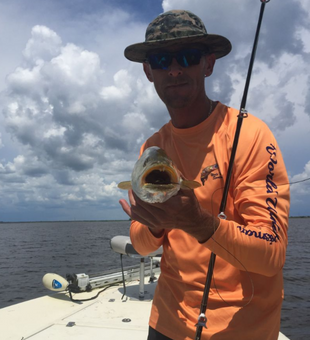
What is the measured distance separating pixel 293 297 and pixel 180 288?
15832 millimetres

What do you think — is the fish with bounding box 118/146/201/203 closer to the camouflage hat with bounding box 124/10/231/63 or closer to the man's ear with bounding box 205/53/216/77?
the camouflage hat with bounding box 124/10/231/63

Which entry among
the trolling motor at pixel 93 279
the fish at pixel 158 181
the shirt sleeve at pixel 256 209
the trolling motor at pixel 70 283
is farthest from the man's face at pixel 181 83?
the trolling motor at pixel 70 283

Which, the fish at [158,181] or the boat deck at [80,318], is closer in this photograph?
the fish at [158,181]

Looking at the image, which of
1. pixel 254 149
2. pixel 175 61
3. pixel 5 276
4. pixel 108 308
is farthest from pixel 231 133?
pixel 5 276

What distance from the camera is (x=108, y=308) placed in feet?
20.1

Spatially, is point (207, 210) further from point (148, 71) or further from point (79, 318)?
point (79, 318)

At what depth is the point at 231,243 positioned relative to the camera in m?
1.71

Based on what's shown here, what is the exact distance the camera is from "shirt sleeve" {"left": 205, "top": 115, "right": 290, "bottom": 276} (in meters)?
1.71

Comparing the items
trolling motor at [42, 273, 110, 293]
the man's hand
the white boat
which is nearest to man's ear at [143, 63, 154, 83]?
the man's hand

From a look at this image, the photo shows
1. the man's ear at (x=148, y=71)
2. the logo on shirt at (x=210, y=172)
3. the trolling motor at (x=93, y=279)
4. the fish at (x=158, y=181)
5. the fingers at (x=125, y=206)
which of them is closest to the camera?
the fish at (x=158, y=181)

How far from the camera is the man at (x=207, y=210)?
1.72 meters

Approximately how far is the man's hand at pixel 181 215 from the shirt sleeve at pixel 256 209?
0.20 ft

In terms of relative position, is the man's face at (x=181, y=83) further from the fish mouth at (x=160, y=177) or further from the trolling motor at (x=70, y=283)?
the trolling motor at (x=70, y=283)

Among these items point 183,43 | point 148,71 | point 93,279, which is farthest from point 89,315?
point 183,43
